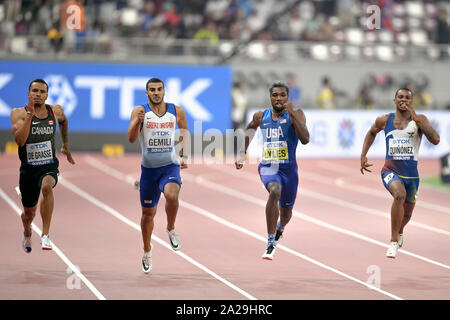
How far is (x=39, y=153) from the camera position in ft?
36.0

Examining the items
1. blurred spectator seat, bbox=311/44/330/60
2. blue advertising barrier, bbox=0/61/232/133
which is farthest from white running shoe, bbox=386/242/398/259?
blurred spectator seat, bbox=311/44/330/60

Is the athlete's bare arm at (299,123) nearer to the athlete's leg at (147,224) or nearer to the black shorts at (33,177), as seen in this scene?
the athlete's leg at (147,224)

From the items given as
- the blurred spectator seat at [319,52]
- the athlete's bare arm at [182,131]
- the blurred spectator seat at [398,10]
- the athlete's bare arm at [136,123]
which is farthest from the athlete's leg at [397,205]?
the blurred spectator seat at [398,10]

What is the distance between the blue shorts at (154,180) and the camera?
33.8 feet

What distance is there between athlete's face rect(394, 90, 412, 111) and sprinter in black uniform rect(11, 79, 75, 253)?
395 centimetres

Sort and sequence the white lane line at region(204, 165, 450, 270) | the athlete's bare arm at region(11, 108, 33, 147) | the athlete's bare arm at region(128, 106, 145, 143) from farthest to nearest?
the white lane line at region(204, 165, 450, 270), the athlete's bare arm at region(11, 108, 33, 147), the athlete's bare arm at region(128, 106, 145, 143)

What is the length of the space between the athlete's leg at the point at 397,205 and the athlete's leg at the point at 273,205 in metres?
1.39

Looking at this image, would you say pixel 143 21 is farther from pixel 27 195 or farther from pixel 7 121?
pixel 27 195

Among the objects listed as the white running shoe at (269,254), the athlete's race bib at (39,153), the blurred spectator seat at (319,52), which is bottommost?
the white running shoe at (269,254)

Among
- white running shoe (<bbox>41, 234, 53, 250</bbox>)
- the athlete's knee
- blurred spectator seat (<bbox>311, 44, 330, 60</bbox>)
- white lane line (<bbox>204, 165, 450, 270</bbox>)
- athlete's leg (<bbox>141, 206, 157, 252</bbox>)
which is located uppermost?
blurred spectator seat (<bbox>311, 44, 330, 60</bbox>)

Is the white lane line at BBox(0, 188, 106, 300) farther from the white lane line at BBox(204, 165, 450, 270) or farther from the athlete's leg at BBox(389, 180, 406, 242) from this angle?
the white lane line at BBox(204, 165, 450, 270)

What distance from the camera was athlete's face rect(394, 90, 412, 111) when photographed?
11.1 meters

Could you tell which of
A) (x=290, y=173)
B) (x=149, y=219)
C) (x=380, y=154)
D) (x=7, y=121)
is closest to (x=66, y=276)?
(x=149, y=219)

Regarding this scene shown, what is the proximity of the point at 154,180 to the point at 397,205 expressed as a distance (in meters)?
2.96
